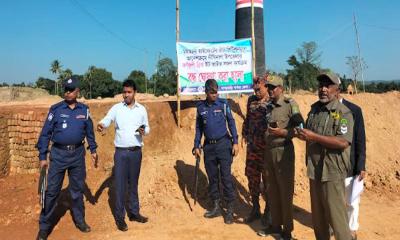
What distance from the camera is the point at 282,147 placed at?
4.50m

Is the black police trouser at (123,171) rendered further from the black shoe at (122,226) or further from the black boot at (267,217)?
the black boot at (267,217)

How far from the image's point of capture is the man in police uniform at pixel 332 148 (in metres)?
3.64

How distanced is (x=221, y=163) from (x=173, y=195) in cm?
141

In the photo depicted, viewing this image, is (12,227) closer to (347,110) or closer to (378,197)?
(347,110)

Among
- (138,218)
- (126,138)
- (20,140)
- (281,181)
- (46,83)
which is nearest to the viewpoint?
(281,181)

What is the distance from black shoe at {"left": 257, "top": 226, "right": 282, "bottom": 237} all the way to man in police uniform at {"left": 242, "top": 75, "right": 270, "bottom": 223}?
1.20 ft

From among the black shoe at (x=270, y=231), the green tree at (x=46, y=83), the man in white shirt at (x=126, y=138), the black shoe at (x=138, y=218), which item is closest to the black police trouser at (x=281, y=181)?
the black shoe at (x=270, y=231)

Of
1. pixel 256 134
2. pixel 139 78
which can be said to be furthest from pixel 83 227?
pixel 139 78

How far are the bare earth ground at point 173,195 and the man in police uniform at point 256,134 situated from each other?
502 millimetres

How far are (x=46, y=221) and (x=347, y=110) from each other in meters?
3.99

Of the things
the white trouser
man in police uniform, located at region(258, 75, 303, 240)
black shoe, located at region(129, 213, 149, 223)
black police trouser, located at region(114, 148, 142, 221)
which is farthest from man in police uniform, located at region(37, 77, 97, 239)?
the white trouser

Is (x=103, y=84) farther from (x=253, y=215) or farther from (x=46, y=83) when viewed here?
(x=253, y=215)

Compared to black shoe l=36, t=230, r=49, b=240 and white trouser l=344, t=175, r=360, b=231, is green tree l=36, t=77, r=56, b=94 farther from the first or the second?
white trouser l=344, t=175, r=360, b=231

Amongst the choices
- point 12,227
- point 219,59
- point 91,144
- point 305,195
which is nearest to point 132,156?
point 91,144
